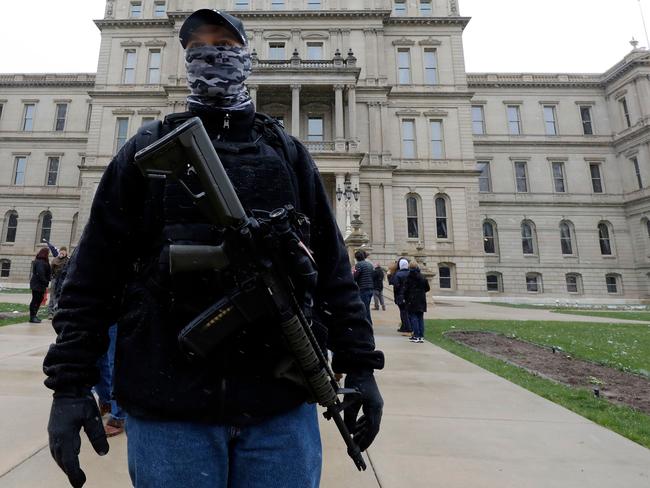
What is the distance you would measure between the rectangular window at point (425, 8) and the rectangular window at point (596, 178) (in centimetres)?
2109

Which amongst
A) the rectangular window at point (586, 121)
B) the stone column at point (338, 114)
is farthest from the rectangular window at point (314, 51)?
the rectangular window at point (586, 121)

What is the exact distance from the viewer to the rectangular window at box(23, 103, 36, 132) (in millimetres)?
40616

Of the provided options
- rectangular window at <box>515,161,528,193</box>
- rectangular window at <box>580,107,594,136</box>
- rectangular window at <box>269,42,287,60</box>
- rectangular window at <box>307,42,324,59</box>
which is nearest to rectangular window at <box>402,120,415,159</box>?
rectangular window at <box>307,42,324,59</box>

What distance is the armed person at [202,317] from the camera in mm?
1216

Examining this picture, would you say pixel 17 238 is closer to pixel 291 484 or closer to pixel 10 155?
pixel 10 155

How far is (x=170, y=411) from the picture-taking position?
1207mm

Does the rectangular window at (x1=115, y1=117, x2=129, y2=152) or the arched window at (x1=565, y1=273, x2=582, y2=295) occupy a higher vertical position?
the rectangular window at (x1=115, y1=117, x2=129, y2=152)

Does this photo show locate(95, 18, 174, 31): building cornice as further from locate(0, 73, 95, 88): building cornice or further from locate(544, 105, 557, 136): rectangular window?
locate(544, 105, 557, 136): rectangular window

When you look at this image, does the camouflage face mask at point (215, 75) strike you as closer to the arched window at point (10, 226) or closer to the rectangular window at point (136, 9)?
the rectangular window at point (136, 9)

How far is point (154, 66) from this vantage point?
34.0 metres

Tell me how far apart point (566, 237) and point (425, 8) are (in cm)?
2452

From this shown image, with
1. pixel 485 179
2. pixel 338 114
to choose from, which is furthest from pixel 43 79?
pixel 485 179

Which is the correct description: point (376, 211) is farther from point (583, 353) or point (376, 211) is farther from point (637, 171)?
point (637, 171)

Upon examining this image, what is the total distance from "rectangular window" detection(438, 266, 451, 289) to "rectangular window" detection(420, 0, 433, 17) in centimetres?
2249
